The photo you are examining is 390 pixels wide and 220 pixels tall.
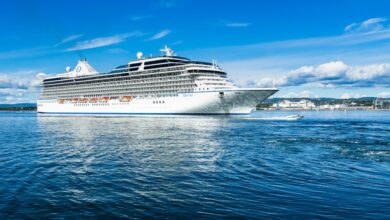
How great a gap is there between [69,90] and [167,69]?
47546 mm

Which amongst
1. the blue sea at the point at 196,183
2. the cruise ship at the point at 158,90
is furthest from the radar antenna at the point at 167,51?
the blue sea at the point at 196,183

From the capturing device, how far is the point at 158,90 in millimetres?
92938

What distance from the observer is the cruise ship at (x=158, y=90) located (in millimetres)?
82062

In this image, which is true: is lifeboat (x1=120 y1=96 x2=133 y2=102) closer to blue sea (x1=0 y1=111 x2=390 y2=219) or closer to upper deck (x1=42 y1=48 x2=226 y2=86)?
upper deck (x1=42 y1=48 x2=226 y2=86)

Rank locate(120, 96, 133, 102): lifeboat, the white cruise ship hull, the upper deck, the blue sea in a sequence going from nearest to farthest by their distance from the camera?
1. the blue sea
2. the white cruise ship hull
3. the upper deck
4. locate(120, 96, 133, 102): lifeboat

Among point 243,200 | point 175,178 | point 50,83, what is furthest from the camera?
point 50,83

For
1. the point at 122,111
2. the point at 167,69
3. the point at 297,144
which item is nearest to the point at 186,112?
the point at 167,69

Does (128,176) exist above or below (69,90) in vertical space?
below

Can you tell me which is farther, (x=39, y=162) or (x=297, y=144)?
(x=297, y=144)

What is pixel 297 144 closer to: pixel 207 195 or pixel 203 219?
pixel 207 195

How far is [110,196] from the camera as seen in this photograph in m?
14.6

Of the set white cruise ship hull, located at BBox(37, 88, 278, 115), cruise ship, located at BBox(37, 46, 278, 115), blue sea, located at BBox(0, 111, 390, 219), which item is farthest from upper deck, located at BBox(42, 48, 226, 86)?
blue sea, located at BBox(0, 111, 390, 219)

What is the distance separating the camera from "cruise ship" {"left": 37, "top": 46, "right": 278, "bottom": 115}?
82062 millimetres

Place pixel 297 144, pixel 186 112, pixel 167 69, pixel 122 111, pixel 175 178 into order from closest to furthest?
pixel 175 178 → pixel 297 144 → pixel 186 112 → pixel 167 69 → pixel 122 111
